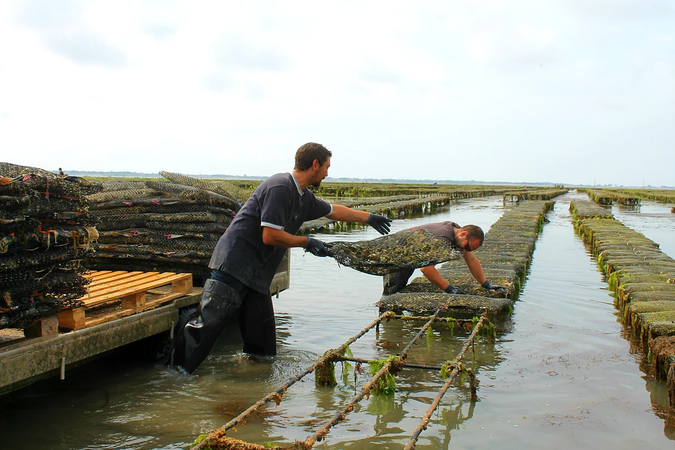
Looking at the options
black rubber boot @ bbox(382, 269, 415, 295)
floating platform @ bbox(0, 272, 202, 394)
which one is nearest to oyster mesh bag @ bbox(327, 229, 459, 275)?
black rubber boot @ bbox(382, 269, 415, 295)

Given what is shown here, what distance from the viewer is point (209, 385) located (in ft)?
15.1

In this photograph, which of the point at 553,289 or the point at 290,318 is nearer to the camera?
the point at 290,318

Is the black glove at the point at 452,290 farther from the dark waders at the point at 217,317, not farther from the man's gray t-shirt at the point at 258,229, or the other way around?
the man's gray t-shirt at the point at 258,229

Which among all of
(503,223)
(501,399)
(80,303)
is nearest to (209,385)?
(80,303)

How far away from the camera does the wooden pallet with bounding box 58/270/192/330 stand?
3973 millimetres

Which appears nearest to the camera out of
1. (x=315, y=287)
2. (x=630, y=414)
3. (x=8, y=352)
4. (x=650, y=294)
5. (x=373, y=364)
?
(x=8, y=352)

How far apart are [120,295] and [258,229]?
117 centimetres

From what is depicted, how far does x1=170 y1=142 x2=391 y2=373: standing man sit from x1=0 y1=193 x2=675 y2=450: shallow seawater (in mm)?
472

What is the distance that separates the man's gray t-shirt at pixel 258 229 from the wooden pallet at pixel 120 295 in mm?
725

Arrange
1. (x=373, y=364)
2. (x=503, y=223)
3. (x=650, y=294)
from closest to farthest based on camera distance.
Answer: (x=373, y=364)
(x=650, y=294)
(x=503, y=223)

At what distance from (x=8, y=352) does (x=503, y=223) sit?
15.3 m

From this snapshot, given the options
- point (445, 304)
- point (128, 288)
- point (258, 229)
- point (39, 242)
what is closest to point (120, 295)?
point (128, 288)

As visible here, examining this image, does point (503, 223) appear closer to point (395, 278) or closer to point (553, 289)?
point (553, 289)

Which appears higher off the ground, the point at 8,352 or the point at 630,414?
the point at 8,352
